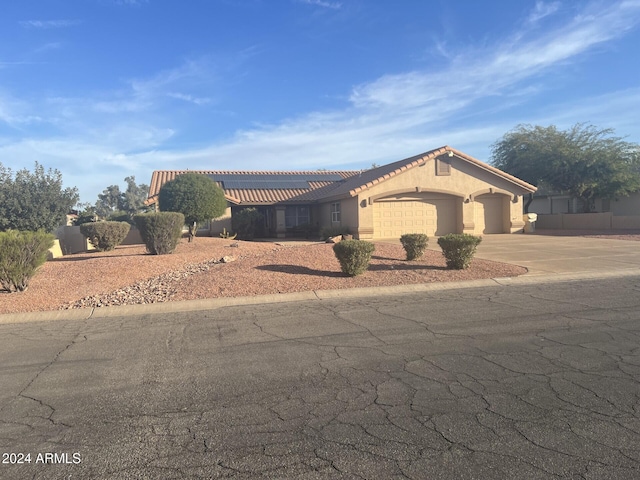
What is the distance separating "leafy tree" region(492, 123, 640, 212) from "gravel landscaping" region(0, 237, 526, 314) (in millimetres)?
22724

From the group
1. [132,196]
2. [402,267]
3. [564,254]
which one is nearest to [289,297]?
[402,267]

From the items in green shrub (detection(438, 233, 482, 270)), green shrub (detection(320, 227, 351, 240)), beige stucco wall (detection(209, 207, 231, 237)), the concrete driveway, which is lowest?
the concrete driveway

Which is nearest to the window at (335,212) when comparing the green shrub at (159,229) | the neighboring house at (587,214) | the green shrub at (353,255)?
the green shrub at (159,229)

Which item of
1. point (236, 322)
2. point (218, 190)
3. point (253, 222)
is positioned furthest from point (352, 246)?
point (253, 222)

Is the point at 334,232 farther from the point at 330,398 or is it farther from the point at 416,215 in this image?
the point at 330,398

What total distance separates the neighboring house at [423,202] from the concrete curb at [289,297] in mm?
11640

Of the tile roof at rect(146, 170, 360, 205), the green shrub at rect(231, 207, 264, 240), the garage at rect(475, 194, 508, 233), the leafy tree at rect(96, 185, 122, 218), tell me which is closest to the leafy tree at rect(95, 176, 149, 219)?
the leafy tree at rect(96, 185, 122, 218)

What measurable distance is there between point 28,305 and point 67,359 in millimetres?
4764

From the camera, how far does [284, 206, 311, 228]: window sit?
31.1m

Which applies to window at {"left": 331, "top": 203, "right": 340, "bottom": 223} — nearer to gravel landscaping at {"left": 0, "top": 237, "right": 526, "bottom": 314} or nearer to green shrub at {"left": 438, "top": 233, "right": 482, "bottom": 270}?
gravel landscaping at {"left": 0, "top": 237, "right": 526, "bottom": 314}

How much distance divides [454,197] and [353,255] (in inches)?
610

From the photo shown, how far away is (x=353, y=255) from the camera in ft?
42.8

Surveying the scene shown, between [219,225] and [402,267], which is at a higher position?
[219,225]

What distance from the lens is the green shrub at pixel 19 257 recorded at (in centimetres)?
1141
